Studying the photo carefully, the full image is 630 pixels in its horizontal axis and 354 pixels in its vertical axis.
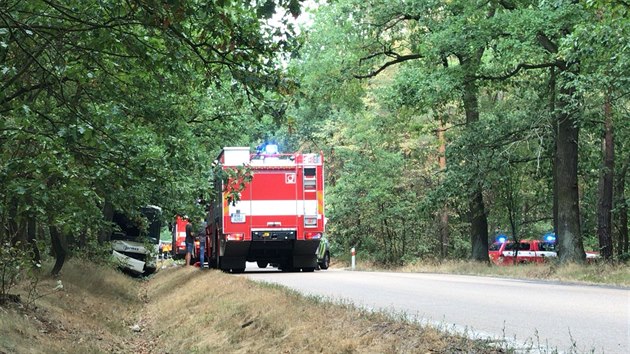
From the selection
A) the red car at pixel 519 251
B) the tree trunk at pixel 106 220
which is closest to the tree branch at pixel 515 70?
the tree trunk at pixel 106 220

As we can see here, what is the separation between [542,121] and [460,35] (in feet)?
13.7

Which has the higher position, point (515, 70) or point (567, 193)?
point (515, 70)

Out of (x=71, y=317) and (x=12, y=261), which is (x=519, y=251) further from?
(x=12, y=261)

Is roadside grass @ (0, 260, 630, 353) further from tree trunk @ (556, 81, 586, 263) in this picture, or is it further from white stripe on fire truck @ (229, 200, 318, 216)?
white stripe on fire truck @ (229, 200, 318, 216)

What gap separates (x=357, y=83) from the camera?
82.4ft

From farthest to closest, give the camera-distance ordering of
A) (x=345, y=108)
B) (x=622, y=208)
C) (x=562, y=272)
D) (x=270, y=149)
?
(x=345, y=108) < (x=622, y=208) < (x=270, y=149) < (x=562, y=272)

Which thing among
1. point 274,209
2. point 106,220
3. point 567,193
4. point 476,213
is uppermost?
point 567,193

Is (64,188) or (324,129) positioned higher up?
→ (324,129)

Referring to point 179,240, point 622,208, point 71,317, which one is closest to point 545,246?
point 622,208

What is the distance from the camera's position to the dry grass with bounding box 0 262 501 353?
6.60 meters

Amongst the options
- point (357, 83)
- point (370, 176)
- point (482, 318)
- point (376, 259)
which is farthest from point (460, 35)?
point (376, 259)

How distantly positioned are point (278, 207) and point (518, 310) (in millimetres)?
11818

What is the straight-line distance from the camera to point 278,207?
20.8m

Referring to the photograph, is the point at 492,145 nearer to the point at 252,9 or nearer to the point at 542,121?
the point at 542,121
